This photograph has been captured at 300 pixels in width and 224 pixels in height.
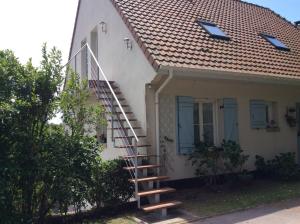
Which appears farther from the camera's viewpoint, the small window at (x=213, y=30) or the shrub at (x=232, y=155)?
the small window at (x=213, y=30)

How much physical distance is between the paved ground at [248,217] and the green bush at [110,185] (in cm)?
76

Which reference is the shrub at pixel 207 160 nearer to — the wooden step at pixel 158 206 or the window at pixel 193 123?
the window at pixel 193 123

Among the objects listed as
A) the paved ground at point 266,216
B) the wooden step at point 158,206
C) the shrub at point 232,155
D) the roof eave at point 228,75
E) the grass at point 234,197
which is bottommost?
the paved ground at point 266,216

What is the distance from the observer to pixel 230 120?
1091 centimetres

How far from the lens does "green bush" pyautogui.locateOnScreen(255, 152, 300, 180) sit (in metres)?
11.0

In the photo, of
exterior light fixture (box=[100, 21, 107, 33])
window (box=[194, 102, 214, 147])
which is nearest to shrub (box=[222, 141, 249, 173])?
window (box=[194, 102, 214, 147])

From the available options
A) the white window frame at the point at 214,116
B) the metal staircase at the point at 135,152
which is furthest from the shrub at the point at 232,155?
the metal staircase at the point at 135,152

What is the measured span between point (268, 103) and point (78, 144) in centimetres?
833

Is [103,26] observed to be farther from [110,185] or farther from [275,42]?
[275,42]

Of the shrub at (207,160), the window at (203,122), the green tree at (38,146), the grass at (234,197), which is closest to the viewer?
the green tree at (38,146)

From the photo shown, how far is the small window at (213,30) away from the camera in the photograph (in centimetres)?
1187

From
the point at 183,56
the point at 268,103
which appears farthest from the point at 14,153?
the point at 268,103

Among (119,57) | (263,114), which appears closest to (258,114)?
(263,114)

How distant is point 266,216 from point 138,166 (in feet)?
9.88
